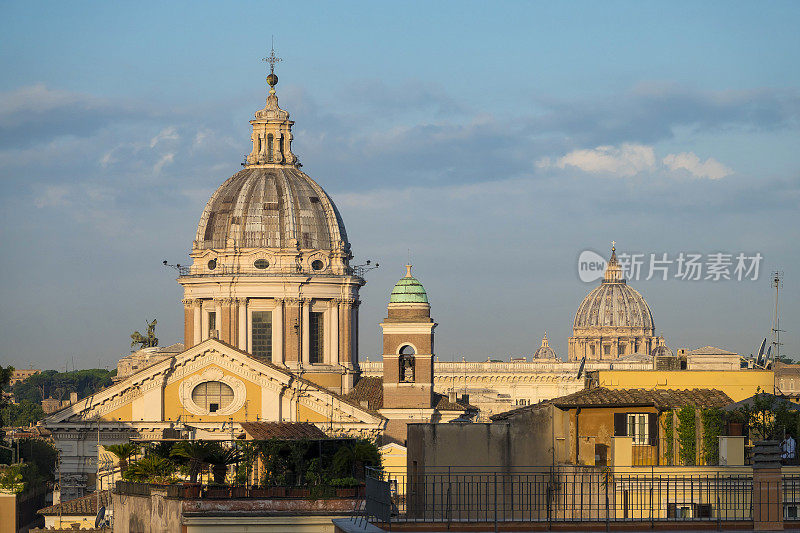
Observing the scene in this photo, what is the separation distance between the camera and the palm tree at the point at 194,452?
44.4 metres

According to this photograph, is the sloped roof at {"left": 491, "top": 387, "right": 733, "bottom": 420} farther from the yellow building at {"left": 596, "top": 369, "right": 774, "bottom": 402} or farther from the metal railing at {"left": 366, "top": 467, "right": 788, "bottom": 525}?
the yellow building at {"left": 596, "top": 369, "right": 774, "bottom": 402}

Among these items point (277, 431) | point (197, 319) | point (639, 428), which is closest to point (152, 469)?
point (639, 428)

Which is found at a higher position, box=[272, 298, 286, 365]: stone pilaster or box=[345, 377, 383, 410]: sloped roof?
box=[272, 298, 286, 365]: stone pilaster

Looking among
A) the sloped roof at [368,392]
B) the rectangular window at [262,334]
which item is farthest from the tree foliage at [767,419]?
the rectangular window at [262,334]

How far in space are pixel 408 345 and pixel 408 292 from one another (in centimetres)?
269

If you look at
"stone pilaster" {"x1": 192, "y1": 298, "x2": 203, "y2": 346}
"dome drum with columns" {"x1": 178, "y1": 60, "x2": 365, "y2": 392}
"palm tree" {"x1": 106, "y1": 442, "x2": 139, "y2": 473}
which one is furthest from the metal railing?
"stone pilaster" {"x1": 192, "y1": 298, "x2": 203, "y2": 346}

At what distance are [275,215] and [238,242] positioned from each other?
8.92 ft

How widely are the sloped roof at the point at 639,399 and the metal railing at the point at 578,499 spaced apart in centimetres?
331

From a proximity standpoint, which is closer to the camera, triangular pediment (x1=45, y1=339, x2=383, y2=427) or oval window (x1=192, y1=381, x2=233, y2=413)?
triangular pediment (x1=45, y1=339, x2=383, y2=427)

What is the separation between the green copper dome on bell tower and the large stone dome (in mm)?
17561

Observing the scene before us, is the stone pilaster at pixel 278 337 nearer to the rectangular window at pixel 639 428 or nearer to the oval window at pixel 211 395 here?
the oval window at pixel 211 395

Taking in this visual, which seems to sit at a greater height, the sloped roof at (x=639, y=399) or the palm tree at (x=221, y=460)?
the sloped roof at (x=639, y=399)

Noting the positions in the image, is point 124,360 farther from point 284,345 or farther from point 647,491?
point 647,491

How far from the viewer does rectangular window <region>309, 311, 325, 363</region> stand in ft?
390
